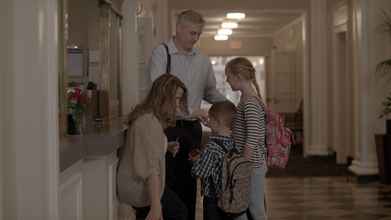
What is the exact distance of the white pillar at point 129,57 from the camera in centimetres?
444

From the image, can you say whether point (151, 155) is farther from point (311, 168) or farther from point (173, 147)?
point (311, 168)

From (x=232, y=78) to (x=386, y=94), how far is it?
5.03 metres

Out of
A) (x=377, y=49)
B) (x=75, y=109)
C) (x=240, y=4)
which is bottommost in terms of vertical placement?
→ (x=75, y=109)

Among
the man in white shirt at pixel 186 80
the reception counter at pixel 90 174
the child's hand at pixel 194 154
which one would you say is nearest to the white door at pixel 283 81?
the man in white shirt at pixel 186 80

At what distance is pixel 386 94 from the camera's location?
873 cm

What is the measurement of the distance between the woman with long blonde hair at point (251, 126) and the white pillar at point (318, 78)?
26.8ft

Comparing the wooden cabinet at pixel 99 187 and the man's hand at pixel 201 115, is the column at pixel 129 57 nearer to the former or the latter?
the man's hand at pixel 201 115

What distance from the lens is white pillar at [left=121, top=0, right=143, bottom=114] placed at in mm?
4441

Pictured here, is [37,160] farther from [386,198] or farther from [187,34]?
[386,198]

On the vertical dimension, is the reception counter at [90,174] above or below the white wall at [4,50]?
below

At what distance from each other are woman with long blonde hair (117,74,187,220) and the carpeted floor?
6647 mm

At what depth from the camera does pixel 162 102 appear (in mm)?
3432

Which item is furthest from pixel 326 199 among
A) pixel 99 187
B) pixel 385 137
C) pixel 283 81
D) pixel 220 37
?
pixel 220 37

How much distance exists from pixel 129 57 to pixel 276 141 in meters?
1.08
